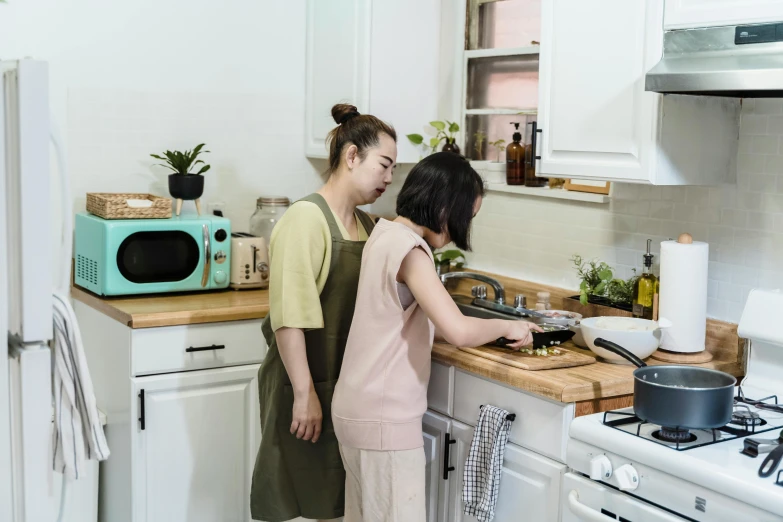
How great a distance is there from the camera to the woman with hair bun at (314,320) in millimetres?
2510

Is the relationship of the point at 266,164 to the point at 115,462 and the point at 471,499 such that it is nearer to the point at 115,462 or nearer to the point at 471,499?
the point at 115,462

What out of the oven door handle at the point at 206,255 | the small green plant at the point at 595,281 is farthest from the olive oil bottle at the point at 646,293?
the oven door handle at the point at 206,255

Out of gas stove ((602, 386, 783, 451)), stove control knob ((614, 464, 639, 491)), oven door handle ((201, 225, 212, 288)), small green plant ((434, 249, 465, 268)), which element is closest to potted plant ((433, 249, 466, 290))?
small green plant ((434, 249, 465, 268))


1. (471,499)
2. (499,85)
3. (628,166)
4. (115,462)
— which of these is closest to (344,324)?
(471,499)

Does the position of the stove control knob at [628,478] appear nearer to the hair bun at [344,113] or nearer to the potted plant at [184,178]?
the hair bun at [344,113]

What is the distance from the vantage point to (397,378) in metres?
2.35

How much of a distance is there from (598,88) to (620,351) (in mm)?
730

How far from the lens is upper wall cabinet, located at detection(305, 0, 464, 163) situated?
11.6ft

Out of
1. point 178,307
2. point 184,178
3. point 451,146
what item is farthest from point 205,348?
point 451,146

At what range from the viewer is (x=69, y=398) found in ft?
6.13

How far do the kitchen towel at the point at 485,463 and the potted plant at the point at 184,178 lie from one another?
152cm

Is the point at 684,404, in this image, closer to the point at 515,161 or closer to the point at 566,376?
the point at 566,376

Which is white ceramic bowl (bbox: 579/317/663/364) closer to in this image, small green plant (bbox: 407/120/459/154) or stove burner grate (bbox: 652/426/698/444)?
stove burner grate (bbox: 652/426/698/444)

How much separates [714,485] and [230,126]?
2489 millimetres
